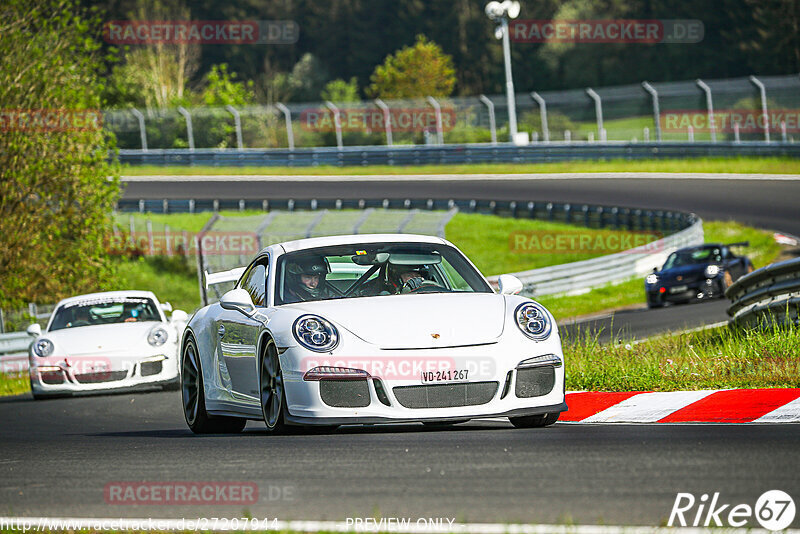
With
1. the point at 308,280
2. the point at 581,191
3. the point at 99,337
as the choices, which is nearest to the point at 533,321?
the point at 308,280

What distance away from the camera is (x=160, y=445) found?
7.96 m

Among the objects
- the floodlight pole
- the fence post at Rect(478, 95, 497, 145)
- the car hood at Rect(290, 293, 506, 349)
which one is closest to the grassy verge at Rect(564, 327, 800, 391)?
the car hood at Rect(290, 293, 506, 349)

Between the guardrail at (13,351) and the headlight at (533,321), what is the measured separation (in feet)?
47.8

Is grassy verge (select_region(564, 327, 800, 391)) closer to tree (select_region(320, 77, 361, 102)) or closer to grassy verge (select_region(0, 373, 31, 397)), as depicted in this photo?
grassy verge (select_region(0, 373, 31, 397))

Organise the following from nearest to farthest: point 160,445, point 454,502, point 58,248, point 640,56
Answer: point 454,502, point 160,445, point 58,248, point 640,56

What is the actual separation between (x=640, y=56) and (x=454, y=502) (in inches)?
3206

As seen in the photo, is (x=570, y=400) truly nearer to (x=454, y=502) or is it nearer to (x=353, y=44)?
(x=454, y=502)

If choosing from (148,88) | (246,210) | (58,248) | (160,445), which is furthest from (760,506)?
(148,88)

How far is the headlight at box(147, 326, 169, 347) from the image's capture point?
15.2m

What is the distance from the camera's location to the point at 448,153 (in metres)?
49.7

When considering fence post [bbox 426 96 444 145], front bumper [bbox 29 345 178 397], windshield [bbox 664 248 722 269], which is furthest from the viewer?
fence post [bbox 426 96 444 145]

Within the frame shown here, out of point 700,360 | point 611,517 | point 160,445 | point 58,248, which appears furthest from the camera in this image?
point 58,248

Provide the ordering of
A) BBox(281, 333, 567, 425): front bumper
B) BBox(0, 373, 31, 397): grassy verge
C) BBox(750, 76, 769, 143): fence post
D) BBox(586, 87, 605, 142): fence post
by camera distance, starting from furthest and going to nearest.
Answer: BBox(586, 87, 605, 142): fence post, BBox(750, 76, 769, 143): fence post, BBox(0, 373, 31, 397): grassy verge, BBox(281, 333, 567, 425): front bumper

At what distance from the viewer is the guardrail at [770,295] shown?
1085cm
